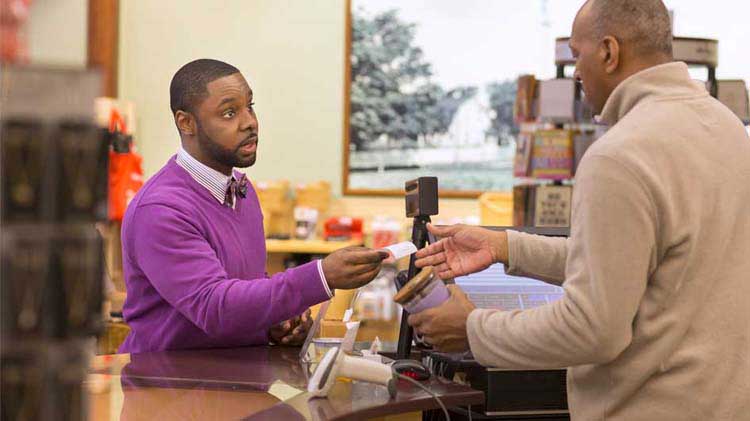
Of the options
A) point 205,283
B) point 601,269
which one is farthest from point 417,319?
point 205,283

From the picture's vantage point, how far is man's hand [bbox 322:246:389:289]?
2.59 metres

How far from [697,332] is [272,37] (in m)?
7.12

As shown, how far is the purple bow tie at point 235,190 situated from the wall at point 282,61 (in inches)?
218

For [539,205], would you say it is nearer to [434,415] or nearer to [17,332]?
[434,415]

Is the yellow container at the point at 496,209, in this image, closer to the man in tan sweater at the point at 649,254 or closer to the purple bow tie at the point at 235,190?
the purple bow tie at the point at 235,190

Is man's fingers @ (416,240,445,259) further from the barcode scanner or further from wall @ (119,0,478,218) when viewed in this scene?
wall @ (119,0,478,218)

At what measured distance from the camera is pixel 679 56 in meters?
5.64

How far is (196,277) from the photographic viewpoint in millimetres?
2676

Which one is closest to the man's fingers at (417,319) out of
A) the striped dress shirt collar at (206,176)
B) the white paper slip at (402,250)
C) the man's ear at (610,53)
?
the white paper slip at (402,250)

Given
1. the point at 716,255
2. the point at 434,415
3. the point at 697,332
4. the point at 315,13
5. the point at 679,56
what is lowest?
the point at 434,415

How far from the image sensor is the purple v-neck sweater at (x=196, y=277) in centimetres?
263

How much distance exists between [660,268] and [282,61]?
7.01m

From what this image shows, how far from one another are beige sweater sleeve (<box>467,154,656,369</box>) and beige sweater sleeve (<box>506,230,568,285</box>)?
58 centimetres

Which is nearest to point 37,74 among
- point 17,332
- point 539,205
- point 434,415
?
point 17,332
